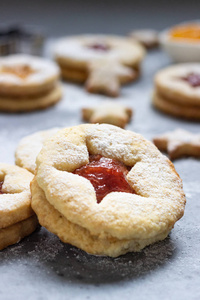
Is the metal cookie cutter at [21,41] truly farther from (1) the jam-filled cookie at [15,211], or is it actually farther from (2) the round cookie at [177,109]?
(1) the jam-filled cookie at [15,211]

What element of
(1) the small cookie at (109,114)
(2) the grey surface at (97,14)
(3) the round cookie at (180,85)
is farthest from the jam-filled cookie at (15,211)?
(2) the grey surface at (97,14)

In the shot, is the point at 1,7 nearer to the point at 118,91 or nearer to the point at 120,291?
the point at 118,91

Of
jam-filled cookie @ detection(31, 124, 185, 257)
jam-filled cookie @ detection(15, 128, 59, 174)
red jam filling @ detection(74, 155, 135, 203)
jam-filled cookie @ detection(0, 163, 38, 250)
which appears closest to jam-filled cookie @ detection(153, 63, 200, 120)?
jam-filled cookie @ detection(15, 128, 59, 174)

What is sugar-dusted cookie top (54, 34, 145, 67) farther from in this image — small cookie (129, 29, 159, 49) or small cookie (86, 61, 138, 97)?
small cookie (129, 29, 159, 49)

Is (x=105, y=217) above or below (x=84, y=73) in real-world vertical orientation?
above

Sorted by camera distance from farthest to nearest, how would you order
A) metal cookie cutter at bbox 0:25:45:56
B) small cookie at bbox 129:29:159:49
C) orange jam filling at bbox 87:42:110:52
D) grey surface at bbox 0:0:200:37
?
grey surface at bbox 0:0:200:37
small cookie at bbox 129:29:159:49
metal cookie cutter at bbox 0:25:45:56
orange jam filling at bbox 87:42:110:52

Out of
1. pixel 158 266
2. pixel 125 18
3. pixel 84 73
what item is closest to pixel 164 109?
pixel 84 73

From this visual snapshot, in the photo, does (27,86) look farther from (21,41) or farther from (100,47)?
(21,41)
